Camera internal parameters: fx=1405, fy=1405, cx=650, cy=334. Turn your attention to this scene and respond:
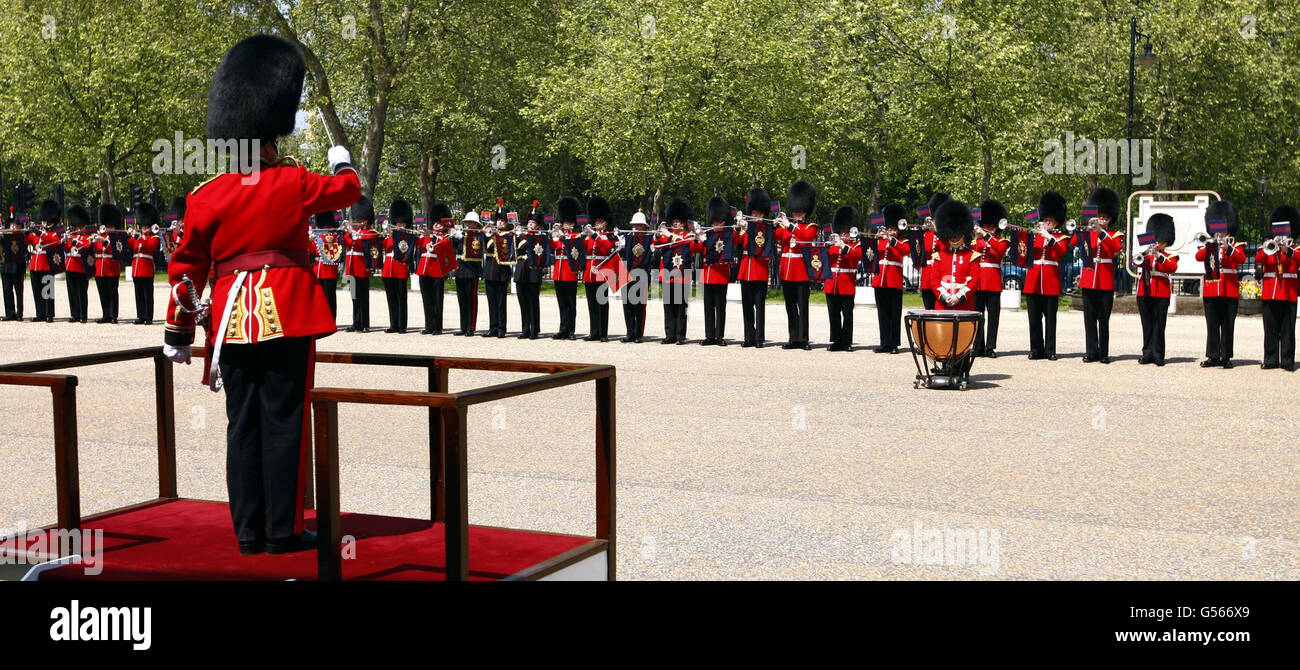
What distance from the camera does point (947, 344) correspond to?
11.8m

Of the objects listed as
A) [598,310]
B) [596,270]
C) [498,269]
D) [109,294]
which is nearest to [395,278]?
[498,269]

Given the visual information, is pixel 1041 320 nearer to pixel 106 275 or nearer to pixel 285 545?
pixel 285 545

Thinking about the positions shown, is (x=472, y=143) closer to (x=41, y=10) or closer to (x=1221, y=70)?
(x=41, y=10)

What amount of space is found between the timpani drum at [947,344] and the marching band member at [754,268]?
4423 mm

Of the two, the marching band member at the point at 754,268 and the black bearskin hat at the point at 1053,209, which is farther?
the marching band member at the point at 754,268

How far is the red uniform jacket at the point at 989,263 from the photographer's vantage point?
584 inches

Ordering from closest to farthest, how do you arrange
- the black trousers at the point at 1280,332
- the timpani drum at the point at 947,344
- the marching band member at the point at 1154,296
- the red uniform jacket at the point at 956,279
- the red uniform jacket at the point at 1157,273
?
the timpani drum at the point at 947,344
the red uniform jacket at the point at 956,279
the black trousers at the point at 1280,332
the marching band member at the point at 1154,296
the red uniform jacket at the point at 1157,273

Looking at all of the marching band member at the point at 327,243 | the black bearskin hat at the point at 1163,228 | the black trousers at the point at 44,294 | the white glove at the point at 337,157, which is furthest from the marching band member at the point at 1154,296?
the black trousers at the point at 44,294

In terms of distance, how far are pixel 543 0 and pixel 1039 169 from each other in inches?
560

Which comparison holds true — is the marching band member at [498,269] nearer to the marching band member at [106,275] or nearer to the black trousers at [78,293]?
the marching band member at [106,275]

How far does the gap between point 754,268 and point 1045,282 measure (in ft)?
11.2

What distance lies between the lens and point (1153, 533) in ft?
20.0

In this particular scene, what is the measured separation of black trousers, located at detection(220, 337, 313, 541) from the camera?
14.6 ft

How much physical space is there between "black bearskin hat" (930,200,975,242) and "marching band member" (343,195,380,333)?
8.35 m
